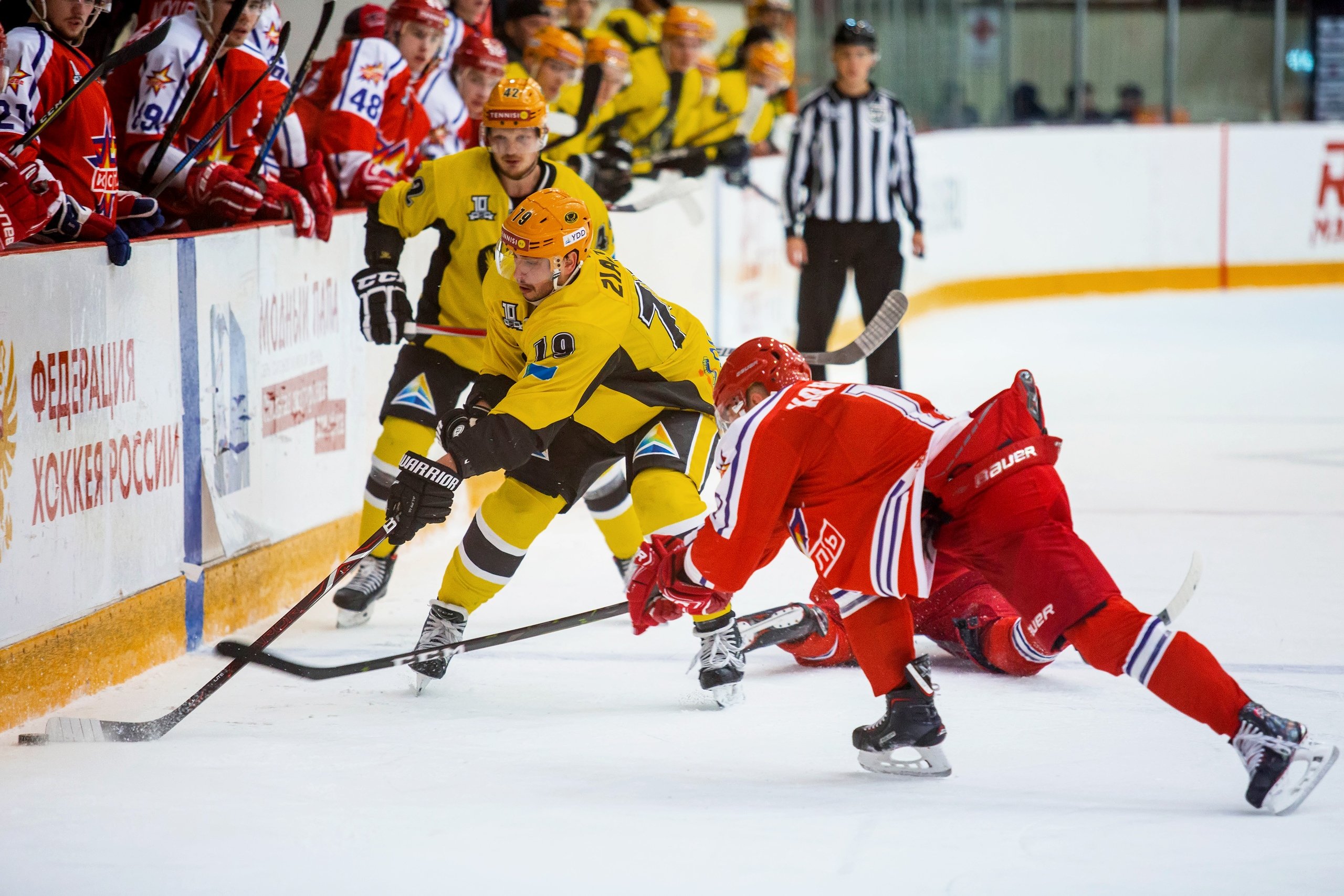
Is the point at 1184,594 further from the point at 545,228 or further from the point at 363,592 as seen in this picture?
the point at 363,592

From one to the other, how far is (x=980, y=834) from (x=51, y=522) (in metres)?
1.86

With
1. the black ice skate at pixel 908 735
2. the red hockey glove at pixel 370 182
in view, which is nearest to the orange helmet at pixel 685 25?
the red hockey glove at pixel 370 182

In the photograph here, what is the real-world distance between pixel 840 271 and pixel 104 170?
3385 millimetres

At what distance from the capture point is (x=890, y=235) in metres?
6.32

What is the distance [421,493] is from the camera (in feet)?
10.3

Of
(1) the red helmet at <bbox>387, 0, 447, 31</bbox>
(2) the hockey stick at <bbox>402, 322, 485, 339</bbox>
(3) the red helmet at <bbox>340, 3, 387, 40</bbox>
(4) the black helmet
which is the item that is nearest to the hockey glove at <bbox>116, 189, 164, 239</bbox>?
(2) the hockey stick at <bbox>402, 322, 485, 339</bbox>

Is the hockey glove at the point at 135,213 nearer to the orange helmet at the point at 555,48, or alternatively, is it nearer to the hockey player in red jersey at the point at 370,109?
the hockey player in red jersey at the point at 370,109

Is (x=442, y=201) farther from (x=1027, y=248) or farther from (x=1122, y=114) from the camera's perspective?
(x=1122, y=114)

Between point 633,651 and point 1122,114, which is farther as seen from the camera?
point 1122,114

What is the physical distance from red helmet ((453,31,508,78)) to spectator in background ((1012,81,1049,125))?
23.5 ft

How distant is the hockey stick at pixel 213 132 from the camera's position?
12.7 ft

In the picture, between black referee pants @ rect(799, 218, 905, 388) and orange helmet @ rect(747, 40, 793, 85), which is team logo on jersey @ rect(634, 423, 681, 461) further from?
orange helmet @ rect(747, 40, 793, 85)

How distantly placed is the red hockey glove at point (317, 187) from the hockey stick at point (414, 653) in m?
1.39

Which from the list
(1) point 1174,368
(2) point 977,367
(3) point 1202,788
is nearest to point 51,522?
(3) point 1202,788
